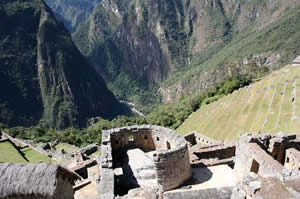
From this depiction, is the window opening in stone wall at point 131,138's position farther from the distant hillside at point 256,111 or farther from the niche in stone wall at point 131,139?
the distant hillside at point 256,111

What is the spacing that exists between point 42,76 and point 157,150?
17176cm

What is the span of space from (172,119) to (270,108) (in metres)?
30.7

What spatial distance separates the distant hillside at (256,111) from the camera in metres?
37.8

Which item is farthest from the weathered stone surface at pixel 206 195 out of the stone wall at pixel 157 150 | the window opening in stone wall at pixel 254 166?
the window opening in stone wall at pixel 254 166

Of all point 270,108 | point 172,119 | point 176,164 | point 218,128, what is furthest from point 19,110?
point 176,164

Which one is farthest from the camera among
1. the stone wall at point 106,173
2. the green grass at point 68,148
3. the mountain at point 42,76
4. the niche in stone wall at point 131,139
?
the mountain at point 42,76

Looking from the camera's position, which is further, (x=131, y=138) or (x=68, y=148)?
(x=68, y=148)

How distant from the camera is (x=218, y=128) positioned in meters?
46.9

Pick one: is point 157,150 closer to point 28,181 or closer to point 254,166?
point 254,166

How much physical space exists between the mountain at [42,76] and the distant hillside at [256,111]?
10883cm

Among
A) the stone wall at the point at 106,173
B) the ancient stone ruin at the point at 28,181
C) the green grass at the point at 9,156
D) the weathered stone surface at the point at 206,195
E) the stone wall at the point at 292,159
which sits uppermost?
the ancient stone ruin at the point at 28,181

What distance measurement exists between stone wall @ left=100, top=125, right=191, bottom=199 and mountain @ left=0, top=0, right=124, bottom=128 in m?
127

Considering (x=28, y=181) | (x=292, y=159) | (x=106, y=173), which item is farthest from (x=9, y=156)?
(x=292, y=159)

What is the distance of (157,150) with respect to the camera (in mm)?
12812
